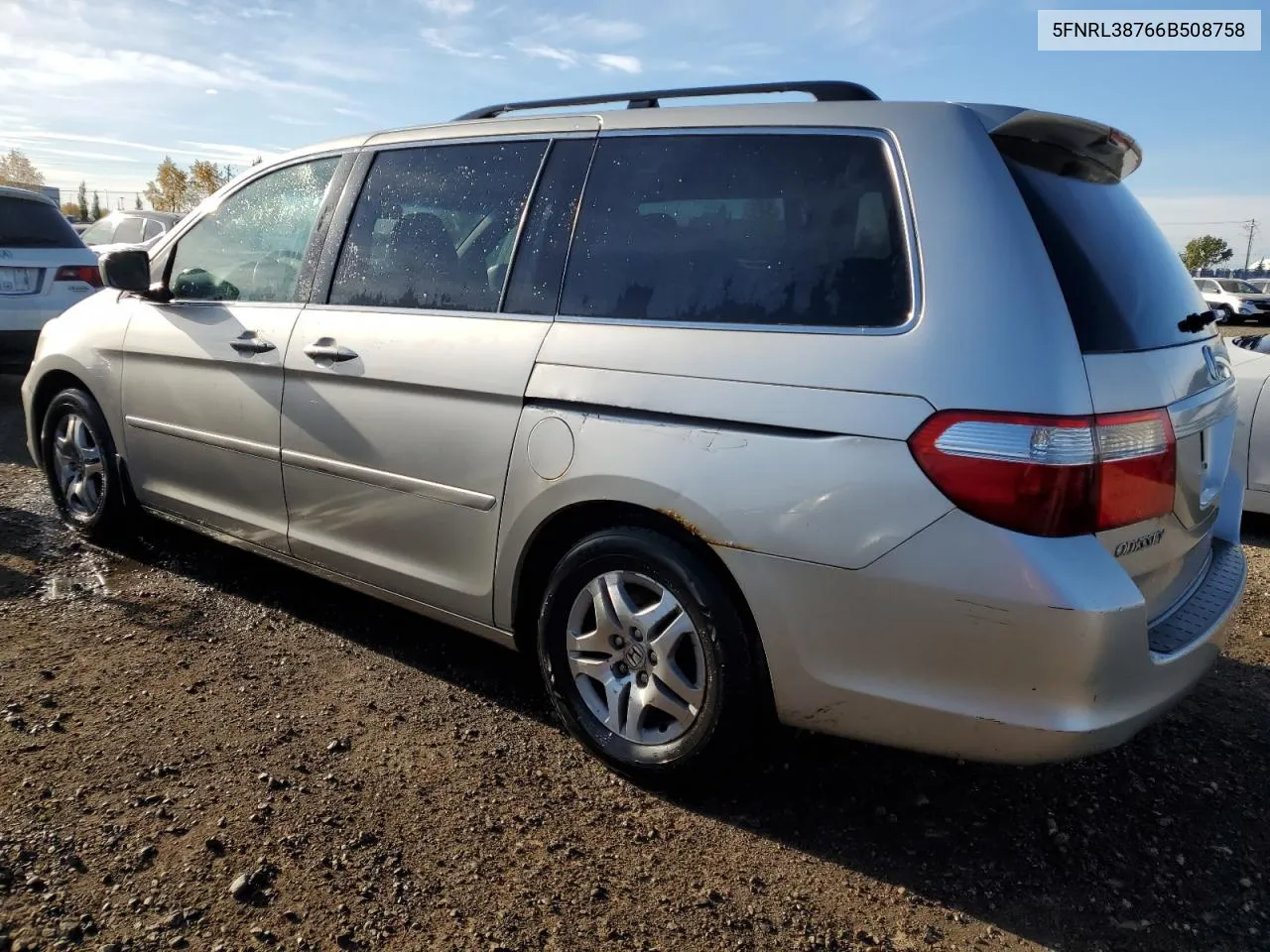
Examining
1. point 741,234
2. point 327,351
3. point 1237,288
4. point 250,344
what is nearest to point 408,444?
point 327,351

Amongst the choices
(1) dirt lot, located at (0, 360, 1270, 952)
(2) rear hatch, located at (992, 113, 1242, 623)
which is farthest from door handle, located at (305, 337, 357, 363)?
(2) rear hatch, located at (992, 113, 1242, 623)

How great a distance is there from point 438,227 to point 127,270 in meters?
1.63

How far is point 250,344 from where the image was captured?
11.7ft

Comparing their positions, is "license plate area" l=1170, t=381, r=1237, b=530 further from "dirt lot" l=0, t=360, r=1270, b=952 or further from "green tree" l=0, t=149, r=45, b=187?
"green tree" l=0, t=149, r=45, b=187

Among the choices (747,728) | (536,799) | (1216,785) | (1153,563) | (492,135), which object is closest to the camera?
(1153,563)

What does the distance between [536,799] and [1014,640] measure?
4.45 ft

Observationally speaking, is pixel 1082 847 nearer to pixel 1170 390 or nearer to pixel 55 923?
pixel 1170 390

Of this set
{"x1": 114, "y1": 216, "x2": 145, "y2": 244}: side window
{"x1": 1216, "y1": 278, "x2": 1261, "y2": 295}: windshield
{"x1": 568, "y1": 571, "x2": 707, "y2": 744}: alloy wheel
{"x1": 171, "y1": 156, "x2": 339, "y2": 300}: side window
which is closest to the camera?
{"x1": 568, "y1": 571, "x2": 707, "y2": 744}: alloy wheel

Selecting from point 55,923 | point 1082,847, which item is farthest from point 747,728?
point 55,923

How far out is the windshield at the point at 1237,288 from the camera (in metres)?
33.7

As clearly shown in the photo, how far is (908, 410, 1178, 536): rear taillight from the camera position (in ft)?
6.70

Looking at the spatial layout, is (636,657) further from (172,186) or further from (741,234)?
(172,186)

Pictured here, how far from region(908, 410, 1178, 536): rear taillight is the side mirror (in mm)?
3363

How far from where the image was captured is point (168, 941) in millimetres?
2064
